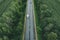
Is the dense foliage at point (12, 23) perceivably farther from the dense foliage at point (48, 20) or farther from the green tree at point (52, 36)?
the green tree at point (52, 36)

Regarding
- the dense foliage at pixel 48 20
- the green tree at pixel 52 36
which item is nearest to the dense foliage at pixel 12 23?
the dense foliage at pixel 48 20

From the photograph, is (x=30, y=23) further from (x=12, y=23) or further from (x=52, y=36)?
(x=52, y=36)

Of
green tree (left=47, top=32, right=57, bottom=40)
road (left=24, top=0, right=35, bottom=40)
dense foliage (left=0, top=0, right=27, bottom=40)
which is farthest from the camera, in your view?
road (left=24, top=0, right=35, bottom=40)

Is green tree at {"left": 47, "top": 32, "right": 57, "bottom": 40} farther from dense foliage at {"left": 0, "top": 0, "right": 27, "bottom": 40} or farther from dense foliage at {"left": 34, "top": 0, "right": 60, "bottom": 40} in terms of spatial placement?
dense foliage at {"left": 0, "top": 0, "right": 27, "bottom": 40}

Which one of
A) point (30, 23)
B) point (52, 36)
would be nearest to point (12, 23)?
point (30, 23)

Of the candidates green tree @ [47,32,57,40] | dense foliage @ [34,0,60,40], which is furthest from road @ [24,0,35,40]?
green tree @ [47,32,57,40]

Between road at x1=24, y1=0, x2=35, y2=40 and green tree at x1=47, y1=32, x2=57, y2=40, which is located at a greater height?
road at x1=24, y1=0, x2=35, y2=40

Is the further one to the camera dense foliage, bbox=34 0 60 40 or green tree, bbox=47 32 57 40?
dense foliage, bbox=34 0 60 40

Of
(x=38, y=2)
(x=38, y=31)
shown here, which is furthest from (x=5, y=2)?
(x=38, y=31)
